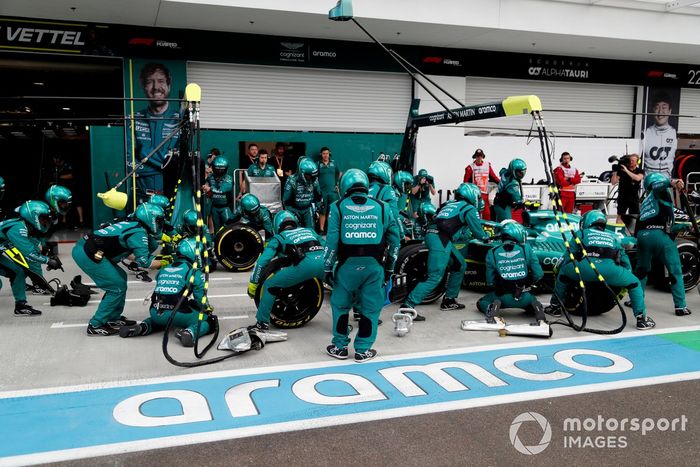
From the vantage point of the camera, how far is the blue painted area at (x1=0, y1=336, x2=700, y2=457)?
4.19 metres

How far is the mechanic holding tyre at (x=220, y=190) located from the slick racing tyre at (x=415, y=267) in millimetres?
4308

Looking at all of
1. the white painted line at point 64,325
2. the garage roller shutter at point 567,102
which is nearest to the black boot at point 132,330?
the white painted line at point 64,325

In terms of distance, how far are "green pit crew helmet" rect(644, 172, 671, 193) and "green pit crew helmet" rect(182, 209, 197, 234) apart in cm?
619

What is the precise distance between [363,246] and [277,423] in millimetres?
1882

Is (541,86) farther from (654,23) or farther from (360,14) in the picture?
(360,14)

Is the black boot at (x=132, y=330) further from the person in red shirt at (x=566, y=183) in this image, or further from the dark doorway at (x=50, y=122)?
the person in red shirt at (x=566, y=183)

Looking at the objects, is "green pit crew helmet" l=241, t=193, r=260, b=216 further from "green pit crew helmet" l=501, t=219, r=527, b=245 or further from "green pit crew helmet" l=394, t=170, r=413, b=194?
"green pit crew helmet" l=501, t=219, r=527, b=245

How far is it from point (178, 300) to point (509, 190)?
6.21 meters

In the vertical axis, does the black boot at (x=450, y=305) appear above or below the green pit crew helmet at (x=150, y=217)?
below

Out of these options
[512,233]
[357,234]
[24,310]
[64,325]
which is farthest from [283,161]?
[357,234]

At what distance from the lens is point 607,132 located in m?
19.0

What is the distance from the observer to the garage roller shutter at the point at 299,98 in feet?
47.9

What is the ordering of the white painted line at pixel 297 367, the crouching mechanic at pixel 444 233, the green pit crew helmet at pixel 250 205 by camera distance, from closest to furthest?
the white painted line at pixel 297 367 → the crouching mechanic at pixel 444 233 → the green pit crew helmet at pixel 250 205

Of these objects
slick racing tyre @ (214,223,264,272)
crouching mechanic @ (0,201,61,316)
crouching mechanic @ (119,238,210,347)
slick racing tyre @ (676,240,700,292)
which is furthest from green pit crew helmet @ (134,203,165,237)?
slick racing tyre @ (676,240,700,292)
